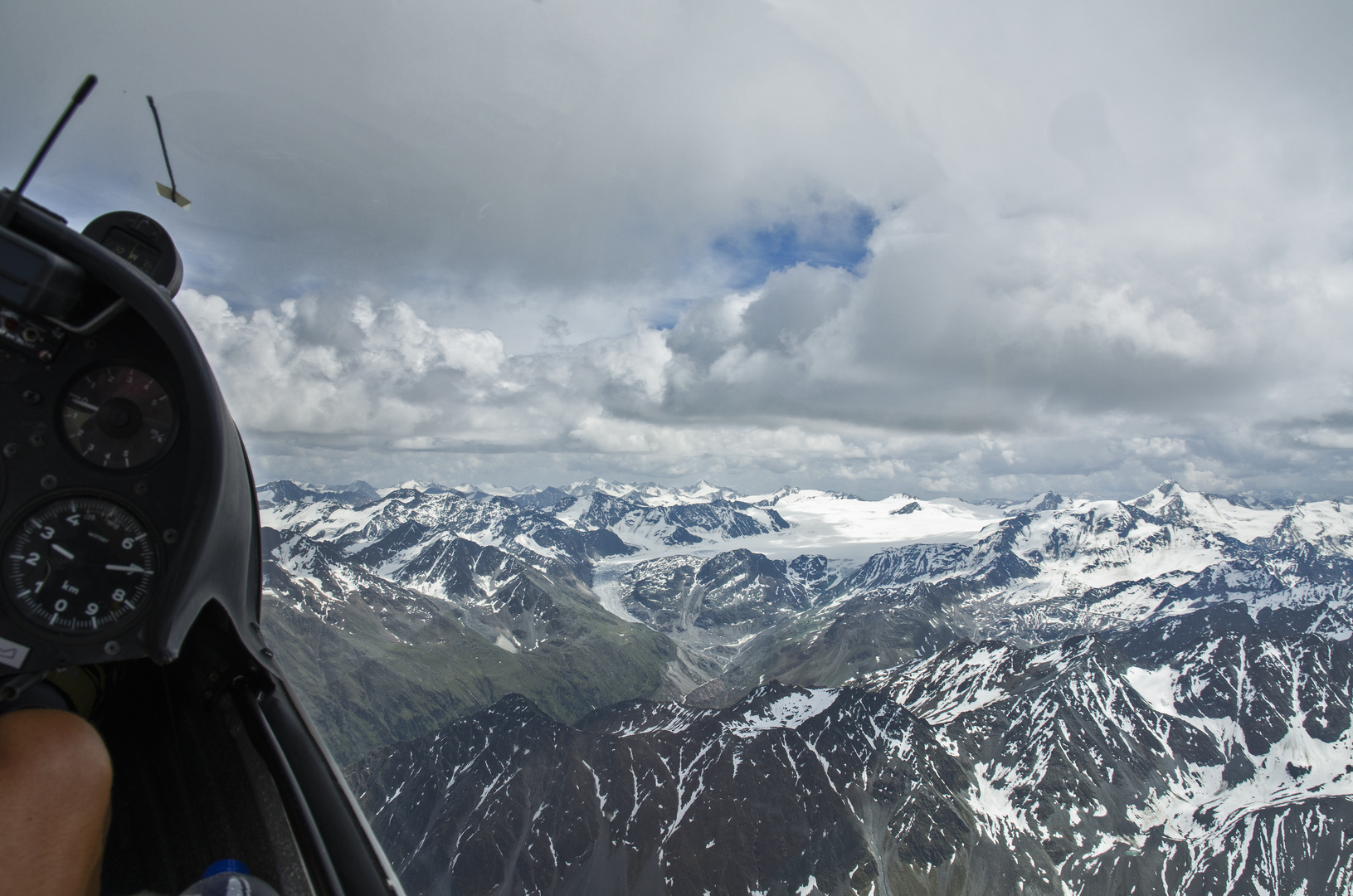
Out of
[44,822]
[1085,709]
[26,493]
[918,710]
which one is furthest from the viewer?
[918,710]

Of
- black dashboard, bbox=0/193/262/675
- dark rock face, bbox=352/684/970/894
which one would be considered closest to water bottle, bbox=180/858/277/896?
black dashboard, bbox=0/193/262/675

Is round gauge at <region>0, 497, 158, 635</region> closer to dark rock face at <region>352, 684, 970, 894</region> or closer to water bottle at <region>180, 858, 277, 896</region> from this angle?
water bottle at <region>180, 858, 277, 896</region>

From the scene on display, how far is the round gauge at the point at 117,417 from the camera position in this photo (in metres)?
3.79

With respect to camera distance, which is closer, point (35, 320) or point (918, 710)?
point (35, 320)

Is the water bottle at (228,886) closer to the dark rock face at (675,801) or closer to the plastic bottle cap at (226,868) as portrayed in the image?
the plastic bottle cap at (226,868)

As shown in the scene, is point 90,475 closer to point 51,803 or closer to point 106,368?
point 106,368

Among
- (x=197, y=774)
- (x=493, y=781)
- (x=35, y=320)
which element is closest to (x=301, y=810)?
(x=197, y=774)

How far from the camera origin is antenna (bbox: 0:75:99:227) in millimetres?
3133

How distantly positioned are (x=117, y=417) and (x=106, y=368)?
37 cm

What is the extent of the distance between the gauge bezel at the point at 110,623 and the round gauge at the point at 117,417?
21cm

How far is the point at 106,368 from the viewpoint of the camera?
3.87 metres

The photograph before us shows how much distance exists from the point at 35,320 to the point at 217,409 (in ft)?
3.69

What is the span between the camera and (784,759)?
10975 cm

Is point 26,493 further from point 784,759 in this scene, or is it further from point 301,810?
point 784,759
